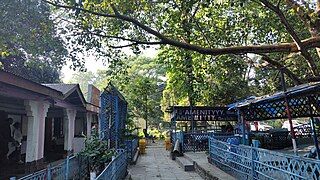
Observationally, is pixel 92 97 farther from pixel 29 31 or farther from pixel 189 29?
pixel 189 29

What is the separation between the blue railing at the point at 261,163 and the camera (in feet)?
11.5

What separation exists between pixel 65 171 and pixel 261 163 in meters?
4.06

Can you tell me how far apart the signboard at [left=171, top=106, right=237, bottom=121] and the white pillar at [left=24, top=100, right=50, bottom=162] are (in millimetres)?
8081

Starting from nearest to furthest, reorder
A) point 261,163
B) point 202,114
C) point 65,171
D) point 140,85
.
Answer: point 261,163, point 65,171, point 202,114, point 140,85

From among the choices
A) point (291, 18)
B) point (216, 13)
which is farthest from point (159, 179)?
point (291, 18)

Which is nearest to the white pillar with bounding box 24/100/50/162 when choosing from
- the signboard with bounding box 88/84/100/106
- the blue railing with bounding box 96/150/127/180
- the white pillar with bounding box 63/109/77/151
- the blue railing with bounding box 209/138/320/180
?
the white pillar with bounding box 63/109/77/151

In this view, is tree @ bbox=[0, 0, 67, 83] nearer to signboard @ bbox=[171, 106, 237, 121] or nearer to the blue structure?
the blue structure

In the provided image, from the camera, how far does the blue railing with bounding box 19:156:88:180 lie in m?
3.78

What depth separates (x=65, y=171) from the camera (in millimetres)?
4906

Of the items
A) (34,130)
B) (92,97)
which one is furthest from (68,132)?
(92,97)

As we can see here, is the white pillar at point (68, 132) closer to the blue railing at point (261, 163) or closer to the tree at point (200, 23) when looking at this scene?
the tree at point (200, 23)

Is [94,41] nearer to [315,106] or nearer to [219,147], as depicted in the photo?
[219,147]

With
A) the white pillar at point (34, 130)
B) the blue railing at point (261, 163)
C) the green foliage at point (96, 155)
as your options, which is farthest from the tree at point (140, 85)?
the blue railing at point (261, 163)

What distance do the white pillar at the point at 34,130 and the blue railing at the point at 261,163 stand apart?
20.3ft
